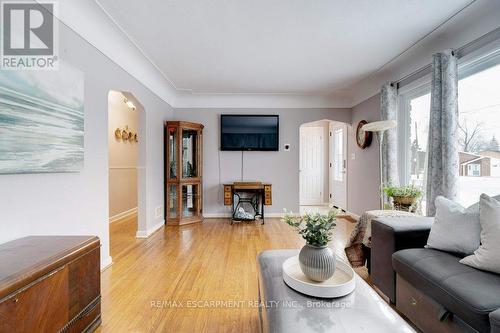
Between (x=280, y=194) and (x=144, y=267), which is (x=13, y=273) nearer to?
(x=144, y=267)

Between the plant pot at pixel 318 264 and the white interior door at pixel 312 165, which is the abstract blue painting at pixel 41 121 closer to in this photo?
the plant pot at pixel 318 264

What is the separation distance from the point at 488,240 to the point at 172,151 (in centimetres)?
418

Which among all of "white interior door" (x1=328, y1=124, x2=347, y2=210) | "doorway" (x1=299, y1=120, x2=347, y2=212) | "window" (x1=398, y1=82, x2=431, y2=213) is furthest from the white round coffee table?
"doorway" (x1=299, y1=120, x2=347, y2=212)

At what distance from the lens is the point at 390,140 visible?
337 centimetres

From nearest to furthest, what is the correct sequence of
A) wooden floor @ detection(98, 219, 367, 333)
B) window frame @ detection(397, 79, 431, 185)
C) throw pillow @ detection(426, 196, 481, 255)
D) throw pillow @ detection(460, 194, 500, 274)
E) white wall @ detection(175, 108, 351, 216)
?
throw pillow @ detection(460, 194, 500, 274) < throw pillow @ detection(426, 196, 481, 255) < wooden floor @ detection(98, 219, 367, 333) < window frame @ detection(397, 79, 431, 185) < white wall @ detection(175, 108, 351, 216)

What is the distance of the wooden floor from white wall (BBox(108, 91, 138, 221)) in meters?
0.82

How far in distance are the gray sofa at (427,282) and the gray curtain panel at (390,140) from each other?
4.86ft

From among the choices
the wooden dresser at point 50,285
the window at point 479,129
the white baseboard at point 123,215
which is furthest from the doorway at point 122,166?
the window at point 479,129

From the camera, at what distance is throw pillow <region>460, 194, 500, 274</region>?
1342 millimetres

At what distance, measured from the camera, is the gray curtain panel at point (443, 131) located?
2.33 m

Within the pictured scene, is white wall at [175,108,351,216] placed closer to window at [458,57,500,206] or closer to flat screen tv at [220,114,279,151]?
flat screen tv at [220,114,279,151]

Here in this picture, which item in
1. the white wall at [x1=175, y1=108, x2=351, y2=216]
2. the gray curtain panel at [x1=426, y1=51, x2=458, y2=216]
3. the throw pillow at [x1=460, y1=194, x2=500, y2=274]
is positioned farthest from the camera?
the white wall at [x1=175, y1=108, x2=351, y2=216]

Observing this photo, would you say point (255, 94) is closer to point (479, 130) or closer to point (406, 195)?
point (406, 195)

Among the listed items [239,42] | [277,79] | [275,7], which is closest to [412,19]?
[275,7]
